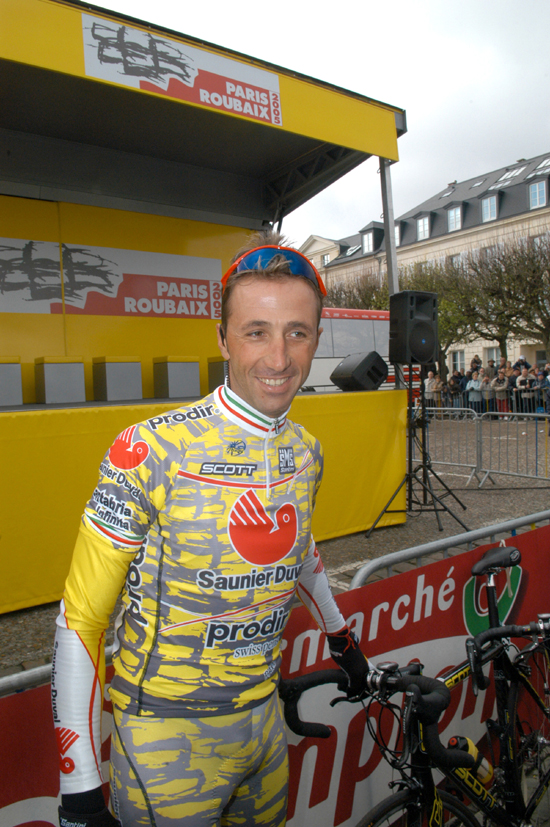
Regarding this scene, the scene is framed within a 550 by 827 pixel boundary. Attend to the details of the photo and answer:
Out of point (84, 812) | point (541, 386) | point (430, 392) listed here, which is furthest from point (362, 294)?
point (84, 812)

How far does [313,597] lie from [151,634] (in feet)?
1.92

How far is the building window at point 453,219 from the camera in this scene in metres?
37.8

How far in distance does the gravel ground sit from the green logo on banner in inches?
73.6

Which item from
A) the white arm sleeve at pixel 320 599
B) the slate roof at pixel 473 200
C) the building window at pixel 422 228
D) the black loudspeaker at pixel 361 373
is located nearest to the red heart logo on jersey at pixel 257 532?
the white arm sleeve at pixel 320 599

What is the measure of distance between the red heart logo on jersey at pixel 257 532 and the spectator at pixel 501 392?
15.2 metres

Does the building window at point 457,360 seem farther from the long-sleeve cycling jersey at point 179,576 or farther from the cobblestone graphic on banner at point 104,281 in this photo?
the long-sleeve cycling jersey at point 179,576

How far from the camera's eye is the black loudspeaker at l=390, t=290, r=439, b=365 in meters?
6.02

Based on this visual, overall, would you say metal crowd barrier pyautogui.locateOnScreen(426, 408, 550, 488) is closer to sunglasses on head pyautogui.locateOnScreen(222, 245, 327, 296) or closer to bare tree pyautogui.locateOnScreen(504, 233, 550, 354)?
sunglasses on head pyautogui.locateOnScreen(222, 245, 327, 296)

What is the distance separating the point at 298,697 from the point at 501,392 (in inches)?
636

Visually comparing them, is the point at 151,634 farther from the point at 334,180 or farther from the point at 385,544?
the point at 334,180

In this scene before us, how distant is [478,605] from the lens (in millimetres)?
2498

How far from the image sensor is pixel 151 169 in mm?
6859

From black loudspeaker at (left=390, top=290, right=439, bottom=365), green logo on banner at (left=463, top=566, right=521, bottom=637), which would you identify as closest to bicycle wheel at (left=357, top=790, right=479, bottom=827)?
green logo on banner at (left=463, top=566, right=521, bottom=637)

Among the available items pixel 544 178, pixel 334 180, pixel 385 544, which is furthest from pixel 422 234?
pixel 385 544
